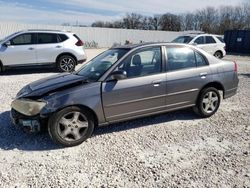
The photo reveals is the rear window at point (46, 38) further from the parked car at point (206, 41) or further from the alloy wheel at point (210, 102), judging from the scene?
the alloy wheel at point (210, 102)

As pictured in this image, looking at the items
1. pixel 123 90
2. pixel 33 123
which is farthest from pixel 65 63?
pixel 33 123

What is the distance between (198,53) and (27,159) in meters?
3.67

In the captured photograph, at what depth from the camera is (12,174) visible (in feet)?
11.9

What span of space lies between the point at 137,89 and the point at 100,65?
86 centimetres

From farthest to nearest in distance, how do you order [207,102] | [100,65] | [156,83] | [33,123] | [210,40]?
1. [210,40]
2. [207,102]
3. [100,65]
4. [156,83]
5. [33,123]

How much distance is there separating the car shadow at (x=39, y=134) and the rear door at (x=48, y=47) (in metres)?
5.59

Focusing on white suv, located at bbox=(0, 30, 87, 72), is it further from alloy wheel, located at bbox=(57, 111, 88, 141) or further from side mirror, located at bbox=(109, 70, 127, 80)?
alloy wheel, located at bbox=(57, 111, 88, 141)

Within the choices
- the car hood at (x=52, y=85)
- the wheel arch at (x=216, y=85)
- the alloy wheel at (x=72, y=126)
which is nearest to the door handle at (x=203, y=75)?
the wheel arch at (x=216, y=85)

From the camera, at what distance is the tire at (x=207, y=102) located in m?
5.58

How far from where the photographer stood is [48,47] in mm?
11203

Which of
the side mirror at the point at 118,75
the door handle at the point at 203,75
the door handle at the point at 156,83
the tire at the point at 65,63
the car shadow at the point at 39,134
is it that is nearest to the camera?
the car shadow at the point at 39,134

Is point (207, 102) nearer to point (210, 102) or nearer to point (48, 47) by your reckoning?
point (210, 102)

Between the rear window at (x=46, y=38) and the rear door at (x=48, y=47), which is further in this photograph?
the rear window at (x=46, y=38)

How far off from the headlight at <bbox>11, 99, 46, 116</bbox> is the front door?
1.00 metres
